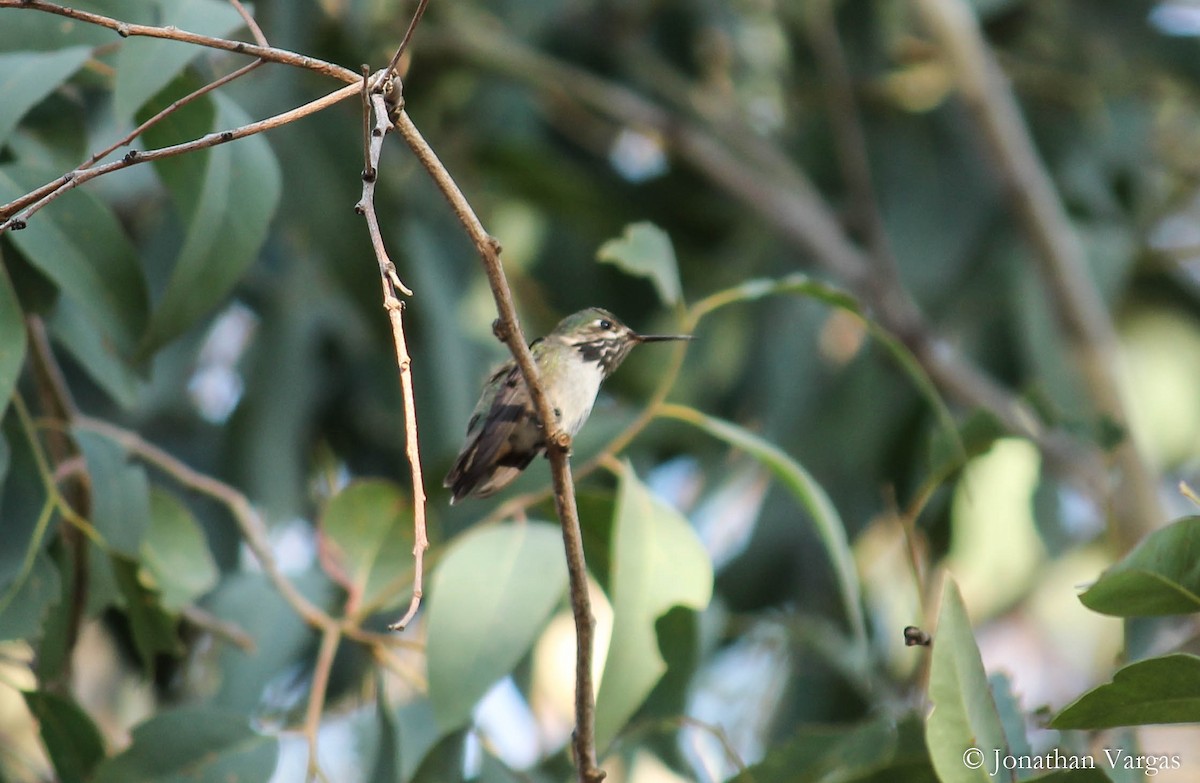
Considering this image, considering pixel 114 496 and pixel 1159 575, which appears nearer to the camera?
pixel 1159 575

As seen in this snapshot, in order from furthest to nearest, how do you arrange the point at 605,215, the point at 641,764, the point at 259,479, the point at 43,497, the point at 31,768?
the point at 605,215, the point at 259,479, the point at 641,764, the point at 31,768, the point at 43,497

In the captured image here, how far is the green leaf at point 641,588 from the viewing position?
89.7 inches

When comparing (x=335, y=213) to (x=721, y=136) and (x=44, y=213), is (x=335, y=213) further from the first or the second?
(x=721, y=136)

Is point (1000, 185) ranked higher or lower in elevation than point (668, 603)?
higher

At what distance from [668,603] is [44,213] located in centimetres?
141

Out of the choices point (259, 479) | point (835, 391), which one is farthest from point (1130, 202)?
point (259, 479)

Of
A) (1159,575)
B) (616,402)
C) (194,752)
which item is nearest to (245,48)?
(1159,575)

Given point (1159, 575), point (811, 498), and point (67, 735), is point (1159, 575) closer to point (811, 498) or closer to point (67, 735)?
point (811, 498)

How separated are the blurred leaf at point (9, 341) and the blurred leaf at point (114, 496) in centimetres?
45

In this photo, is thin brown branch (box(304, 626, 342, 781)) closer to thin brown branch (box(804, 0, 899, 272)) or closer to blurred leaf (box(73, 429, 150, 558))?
blurred leaf (box(73, 429, 150, 558))

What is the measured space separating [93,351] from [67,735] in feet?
2.69

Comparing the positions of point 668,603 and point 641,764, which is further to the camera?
point 641,764

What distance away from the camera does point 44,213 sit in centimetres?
250

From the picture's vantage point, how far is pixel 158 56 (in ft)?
7.80
